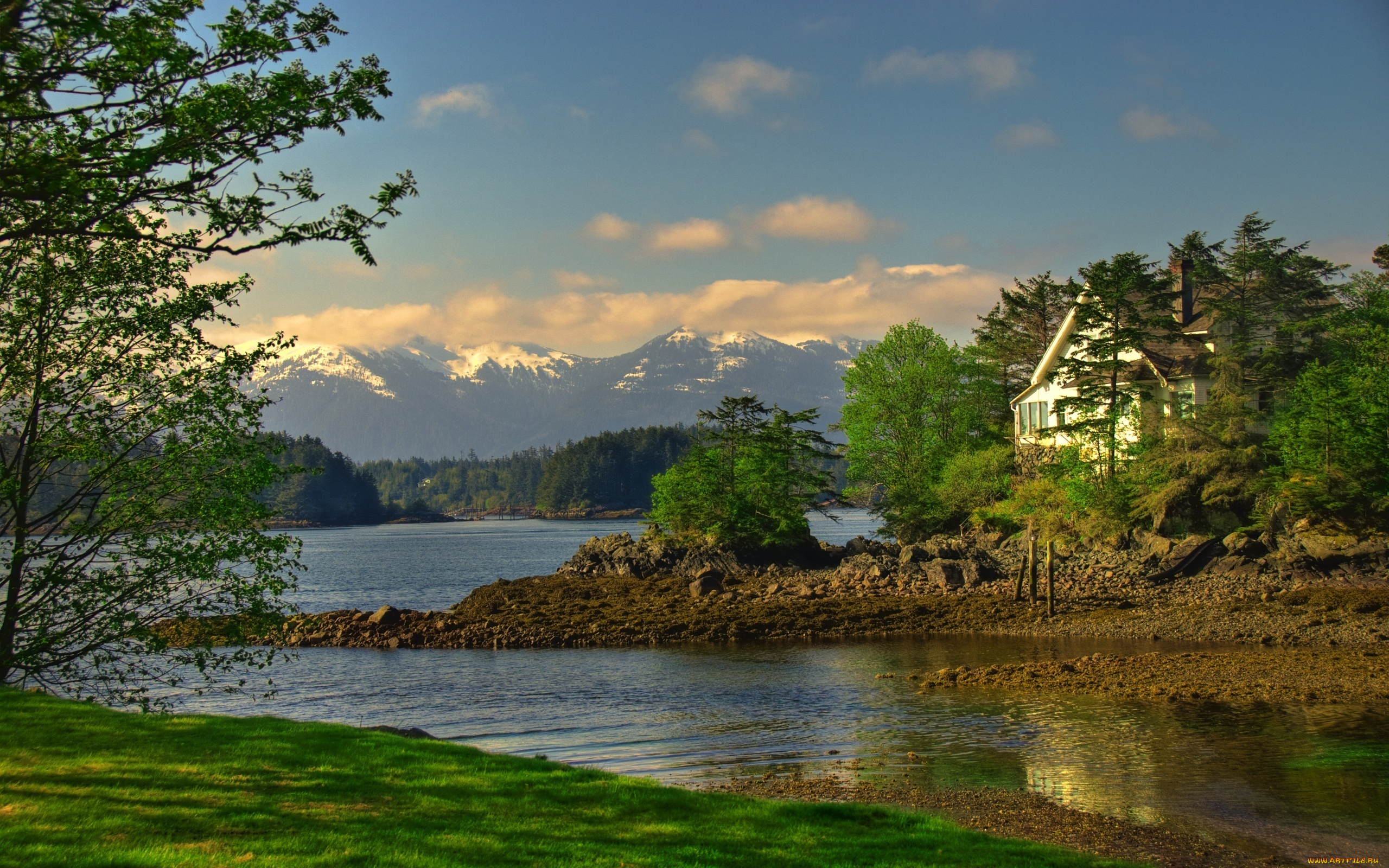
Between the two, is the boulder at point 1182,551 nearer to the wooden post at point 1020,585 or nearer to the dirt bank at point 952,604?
the dirt bank at point 952,604

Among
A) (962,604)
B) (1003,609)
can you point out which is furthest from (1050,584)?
Answer: (962,604)

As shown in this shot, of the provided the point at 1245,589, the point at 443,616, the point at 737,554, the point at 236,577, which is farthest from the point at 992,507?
the point at 236,577

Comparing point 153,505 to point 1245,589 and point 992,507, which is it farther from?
point 992,507

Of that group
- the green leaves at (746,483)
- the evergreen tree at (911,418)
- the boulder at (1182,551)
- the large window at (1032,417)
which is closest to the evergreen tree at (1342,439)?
the boulder at (1182,551)

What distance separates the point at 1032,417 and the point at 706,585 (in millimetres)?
23041

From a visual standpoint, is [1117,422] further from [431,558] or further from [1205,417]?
[431,558]

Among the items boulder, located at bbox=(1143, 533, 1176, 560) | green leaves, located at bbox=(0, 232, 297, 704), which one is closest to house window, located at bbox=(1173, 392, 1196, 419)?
boulder, located at bbox=(1143, 533, 1176, 560)

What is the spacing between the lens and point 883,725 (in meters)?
21.8

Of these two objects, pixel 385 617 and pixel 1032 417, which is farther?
pixel 1032 417

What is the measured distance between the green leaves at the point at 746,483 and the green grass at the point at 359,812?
50.2 m

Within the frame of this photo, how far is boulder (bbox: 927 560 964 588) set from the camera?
45.6 m

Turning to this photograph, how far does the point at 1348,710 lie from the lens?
67.4 ft

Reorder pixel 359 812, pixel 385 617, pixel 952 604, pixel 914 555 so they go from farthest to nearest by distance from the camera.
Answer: pixel 914 555
pixel 385 617
pixel 952 604
pixel 359 812

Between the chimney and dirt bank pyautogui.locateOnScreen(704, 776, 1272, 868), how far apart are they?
145 feet
